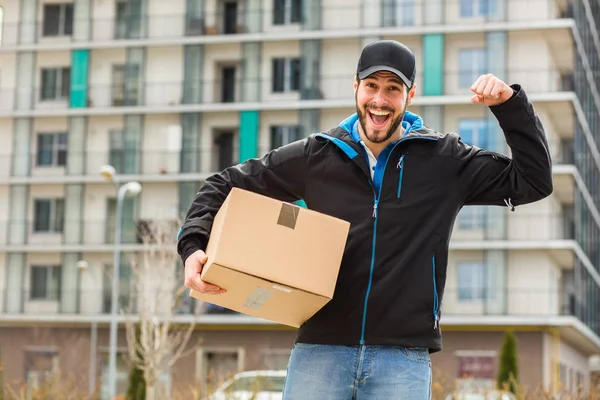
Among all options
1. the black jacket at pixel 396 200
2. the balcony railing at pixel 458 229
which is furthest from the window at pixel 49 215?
the black jacket at pixel 396 200

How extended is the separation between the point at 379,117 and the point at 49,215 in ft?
141

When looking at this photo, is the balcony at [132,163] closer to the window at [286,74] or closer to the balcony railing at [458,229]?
the balcony railing at [458,229]

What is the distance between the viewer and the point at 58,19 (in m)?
47.6

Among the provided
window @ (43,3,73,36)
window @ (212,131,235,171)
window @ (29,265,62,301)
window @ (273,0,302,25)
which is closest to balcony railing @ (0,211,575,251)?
window @ (29,265,62,301)

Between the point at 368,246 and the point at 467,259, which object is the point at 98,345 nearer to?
the point at 467,259

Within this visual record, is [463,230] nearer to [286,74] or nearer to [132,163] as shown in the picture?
[286,74]

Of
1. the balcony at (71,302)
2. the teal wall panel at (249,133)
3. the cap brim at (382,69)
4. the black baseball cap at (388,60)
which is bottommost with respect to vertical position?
the balcony at (71,302)

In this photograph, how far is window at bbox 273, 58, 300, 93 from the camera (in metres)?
44.2

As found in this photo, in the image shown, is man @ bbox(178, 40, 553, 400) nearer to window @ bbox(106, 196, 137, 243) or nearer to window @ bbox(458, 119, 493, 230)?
window @ bbox(458, 119, 493, 230)

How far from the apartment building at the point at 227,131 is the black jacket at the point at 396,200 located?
3669 centimetres

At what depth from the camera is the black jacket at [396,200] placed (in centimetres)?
413

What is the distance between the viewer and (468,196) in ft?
14.5

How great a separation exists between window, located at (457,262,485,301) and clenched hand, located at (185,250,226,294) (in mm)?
37520

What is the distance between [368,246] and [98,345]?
139 feet
